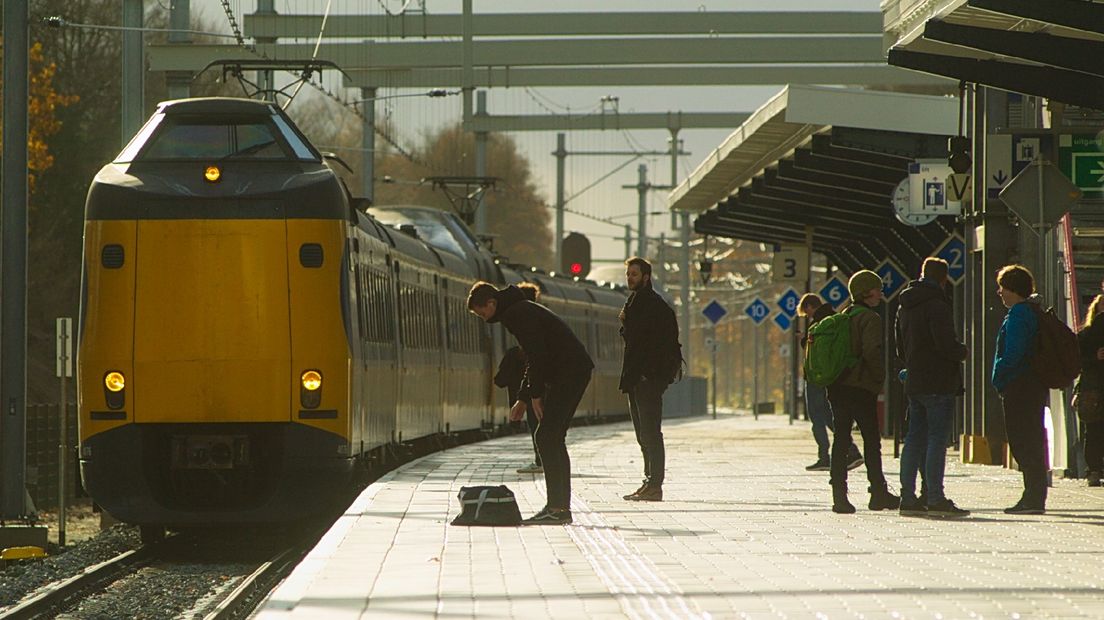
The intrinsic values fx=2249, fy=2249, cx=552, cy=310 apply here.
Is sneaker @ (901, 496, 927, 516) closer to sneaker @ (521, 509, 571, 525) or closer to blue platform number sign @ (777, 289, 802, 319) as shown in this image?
sneaker @ (521, 509, 571, 525)

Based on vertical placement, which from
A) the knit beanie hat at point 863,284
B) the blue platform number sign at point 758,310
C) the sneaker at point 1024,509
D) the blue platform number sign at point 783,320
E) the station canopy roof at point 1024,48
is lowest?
the sneaker at point 1024,509

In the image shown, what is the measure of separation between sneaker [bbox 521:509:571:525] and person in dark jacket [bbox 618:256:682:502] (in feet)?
7.02

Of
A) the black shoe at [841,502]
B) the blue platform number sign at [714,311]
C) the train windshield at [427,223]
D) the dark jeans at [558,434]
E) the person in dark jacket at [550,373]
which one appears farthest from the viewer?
the blue platform number sign at [714,311]

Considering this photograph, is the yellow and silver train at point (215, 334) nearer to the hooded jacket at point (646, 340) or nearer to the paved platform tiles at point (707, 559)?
the paved platform tiles at point (707, 559)

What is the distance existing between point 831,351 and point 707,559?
3.87 m

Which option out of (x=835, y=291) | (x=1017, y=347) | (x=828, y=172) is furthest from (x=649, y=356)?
(x=835, y=291)

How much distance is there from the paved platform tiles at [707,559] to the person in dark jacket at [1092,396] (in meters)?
0.40

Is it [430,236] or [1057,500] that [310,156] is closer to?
[1057,500]

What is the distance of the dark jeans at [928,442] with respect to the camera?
15.4 meters

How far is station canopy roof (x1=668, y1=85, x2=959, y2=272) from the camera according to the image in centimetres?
2662

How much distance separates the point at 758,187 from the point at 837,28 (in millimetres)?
19771

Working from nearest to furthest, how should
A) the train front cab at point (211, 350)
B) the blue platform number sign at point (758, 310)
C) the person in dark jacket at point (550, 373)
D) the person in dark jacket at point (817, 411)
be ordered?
1. the person in dark jacket at point (550, 373)
2. the train front cab at point (211, 350)
3. the person in dark jacket at point (817, 411)
4. the blue platform number sign at point (758, 310)

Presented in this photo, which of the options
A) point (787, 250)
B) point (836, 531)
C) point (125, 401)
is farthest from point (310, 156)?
point (787, 250)

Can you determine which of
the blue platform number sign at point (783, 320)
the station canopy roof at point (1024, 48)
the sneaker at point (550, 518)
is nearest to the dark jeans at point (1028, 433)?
the station canopy roof at point (1024, 48)
